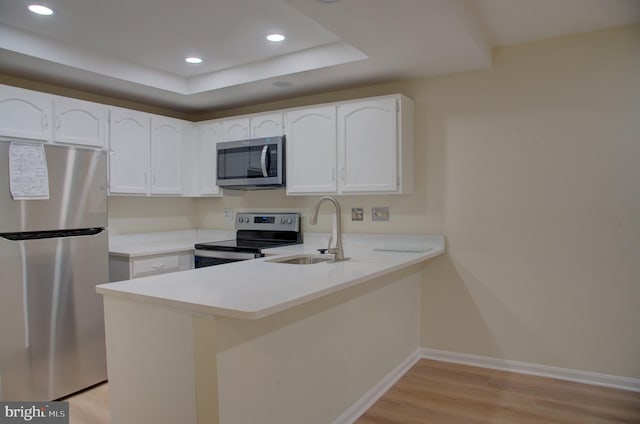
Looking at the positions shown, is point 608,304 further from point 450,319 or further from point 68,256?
point 68,256

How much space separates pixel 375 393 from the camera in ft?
8.96

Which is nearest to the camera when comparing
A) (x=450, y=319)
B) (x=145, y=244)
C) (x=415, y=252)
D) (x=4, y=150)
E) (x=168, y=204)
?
(x=4, y=150)

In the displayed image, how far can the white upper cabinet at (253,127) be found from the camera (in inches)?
150

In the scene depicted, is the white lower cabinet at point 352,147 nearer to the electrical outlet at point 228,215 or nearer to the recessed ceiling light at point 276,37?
the recessed ceiling light at point 276,37

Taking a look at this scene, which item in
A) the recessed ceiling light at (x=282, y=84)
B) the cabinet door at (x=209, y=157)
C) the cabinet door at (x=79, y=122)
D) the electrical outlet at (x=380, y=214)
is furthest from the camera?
the cabinet door at (x=209, y=157)

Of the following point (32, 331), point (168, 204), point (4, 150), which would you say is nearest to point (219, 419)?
point (32, 331)

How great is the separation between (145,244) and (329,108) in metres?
2.15

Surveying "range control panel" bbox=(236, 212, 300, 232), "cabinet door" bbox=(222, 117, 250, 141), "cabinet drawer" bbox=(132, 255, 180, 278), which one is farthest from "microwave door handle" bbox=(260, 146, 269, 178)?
"cabinet drawer" bbox=(132, 255, 180, 278)

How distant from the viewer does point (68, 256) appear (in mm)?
2859

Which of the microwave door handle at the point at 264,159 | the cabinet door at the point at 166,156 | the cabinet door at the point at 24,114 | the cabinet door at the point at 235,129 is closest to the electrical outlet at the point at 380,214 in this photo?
the microwave door handle at the point at 264,159

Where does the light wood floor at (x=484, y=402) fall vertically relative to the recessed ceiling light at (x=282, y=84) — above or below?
below

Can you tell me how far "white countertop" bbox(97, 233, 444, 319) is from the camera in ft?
5.19

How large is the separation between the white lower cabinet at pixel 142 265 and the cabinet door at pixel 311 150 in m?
1.17

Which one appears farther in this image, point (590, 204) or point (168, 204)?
point (168, 204)
